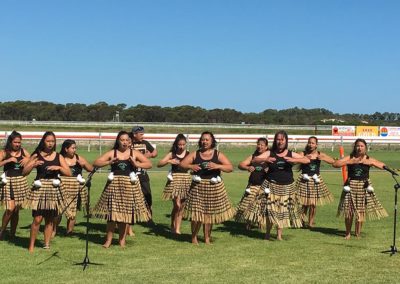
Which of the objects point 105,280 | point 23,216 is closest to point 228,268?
point 105,280

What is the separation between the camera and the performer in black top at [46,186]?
29.4 ft

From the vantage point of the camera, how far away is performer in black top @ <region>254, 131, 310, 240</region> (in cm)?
1024

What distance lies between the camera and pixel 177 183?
1121cm

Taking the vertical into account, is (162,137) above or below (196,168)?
below

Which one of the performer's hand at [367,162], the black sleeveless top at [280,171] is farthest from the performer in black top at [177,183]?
the performer's hand at [367,162]

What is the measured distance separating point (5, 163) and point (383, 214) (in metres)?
7.07

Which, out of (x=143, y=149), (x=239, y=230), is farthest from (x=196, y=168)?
(x=239, y=230)

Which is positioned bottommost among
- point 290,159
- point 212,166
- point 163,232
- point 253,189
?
point 163,232

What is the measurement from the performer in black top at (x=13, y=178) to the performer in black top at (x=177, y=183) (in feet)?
8.74

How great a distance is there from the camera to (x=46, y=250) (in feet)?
29.7

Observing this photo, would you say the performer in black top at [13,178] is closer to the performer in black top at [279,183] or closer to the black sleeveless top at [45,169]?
the black sleeveless top at [45,169]

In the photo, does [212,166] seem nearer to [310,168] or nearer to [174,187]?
[174,187]

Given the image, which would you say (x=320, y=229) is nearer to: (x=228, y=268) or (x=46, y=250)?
(x=228, y=268)

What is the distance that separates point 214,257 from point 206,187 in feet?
4.76
